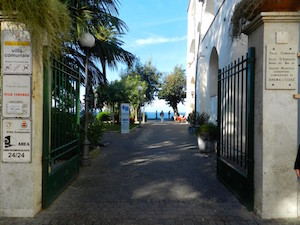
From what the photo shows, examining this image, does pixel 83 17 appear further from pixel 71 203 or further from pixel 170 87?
pixel 170 87

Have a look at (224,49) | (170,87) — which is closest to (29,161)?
(224,49)

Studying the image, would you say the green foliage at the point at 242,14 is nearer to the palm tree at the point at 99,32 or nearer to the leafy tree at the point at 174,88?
the palm tree at the point at 99,32

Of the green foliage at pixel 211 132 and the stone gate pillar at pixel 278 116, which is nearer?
the stone gate pillar at pixel 278 116

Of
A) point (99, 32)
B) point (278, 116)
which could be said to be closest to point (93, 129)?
point (99, 32)

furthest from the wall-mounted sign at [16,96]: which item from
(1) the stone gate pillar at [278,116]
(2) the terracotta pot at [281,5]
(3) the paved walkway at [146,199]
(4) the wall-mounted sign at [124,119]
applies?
(4) the wall-mounted sign at [124,119]

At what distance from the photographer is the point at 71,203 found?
4.24 metres

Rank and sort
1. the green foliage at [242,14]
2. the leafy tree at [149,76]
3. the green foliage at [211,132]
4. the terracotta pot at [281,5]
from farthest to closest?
the leafy tree at [149,76] → the green foliage at [211,132] → the green foliage at [242,14] → the terracotta pot at [281,5]

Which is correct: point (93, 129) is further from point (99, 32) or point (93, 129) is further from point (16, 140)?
point (16, 140)

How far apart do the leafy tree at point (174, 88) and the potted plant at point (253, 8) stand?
3957 centimetres

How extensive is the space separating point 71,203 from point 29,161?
106 centimetres

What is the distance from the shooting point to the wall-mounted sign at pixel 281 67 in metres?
3.65

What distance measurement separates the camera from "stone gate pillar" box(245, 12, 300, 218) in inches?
144

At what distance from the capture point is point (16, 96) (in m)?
3.70

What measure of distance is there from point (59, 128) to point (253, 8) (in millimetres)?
3861
